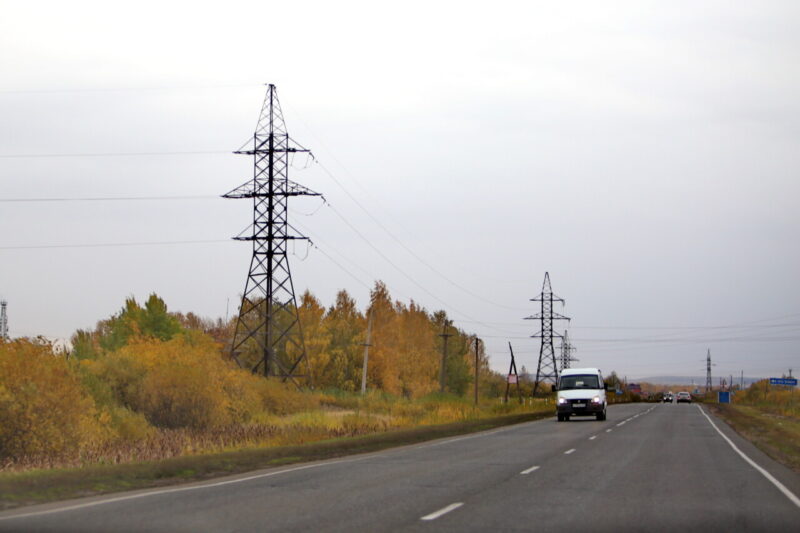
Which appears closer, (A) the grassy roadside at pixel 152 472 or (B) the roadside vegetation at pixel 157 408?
(A) the grassy roadside at pixel 152 472

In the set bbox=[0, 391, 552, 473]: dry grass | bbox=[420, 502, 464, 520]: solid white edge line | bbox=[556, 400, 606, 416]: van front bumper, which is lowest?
bbox=[0, 391, 552, 473]: dry grass

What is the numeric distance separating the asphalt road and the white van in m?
23.9

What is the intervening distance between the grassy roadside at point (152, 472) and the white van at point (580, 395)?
21165 mm

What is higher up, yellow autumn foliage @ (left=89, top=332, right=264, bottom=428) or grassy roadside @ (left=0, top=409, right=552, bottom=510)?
yellow autumn foliage @ (left=89, top=332, right=264, bottom=428)

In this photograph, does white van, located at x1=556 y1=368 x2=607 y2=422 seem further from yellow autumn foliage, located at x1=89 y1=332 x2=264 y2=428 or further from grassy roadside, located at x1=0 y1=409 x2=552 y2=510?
grassy roadside, located at x1=0 y1=409 x2=552 y2=510

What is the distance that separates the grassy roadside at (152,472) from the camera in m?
14.3

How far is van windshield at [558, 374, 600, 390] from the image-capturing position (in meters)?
47.1

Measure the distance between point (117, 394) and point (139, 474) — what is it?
19901mm

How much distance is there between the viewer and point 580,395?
46844mm

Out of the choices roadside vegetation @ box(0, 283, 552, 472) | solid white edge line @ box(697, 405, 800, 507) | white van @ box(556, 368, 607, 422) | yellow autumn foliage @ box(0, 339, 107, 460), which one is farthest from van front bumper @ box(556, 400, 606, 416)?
→ yellow autumn foliage @ box(0, 339, 107, 460)

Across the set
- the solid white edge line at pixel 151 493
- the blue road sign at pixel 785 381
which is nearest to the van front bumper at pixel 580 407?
the solid white edge line at pixel 151 493

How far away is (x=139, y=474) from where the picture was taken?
55.5ft

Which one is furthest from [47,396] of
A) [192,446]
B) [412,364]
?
[412,364]

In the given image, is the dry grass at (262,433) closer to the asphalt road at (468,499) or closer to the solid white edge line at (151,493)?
the solid white edge line at (151,493)
